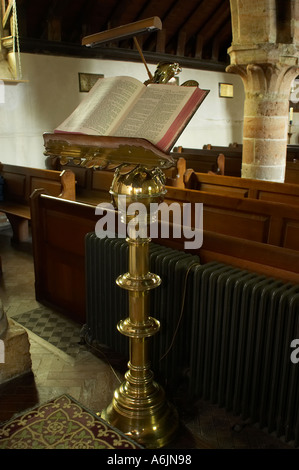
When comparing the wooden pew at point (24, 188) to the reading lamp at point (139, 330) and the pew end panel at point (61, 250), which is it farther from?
the reading lamp at point (139, 330)

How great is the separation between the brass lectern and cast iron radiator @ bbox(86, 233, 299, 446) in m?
0.32

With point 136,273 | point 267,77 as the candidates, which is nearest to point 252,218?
point 136,273

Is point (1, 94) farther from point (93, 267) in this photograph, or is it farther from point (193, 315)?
point (193, 315)

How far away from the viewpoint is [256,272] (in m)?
2.59

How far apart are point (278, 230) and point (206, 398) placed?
168 centimetres

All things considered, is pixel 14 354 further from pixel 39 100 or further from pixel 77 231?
pixel 39 100

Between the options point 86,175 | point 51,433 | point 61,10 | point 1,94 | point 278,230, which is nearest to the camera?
point 51,433

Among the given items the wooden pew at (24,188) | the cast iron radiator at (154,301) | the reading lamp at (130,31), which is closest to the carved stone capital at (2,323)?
the cast iron radiator at (154,301)

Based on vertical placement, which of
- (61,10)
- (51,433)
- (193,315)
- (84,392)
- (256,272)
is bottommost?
(84,392)

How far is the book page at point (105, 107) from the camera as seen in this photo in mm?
2004

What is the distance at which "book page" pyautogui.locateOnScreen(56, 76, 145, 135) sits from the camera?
2004 millimetres

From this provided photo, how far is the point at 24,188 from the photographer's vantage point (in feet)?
22.0

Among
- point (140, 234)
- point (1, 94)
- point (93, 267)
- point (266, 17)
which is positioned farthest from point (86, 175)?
point (140, 234)

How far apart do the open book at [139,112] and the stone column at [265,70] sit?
4.00 metres
